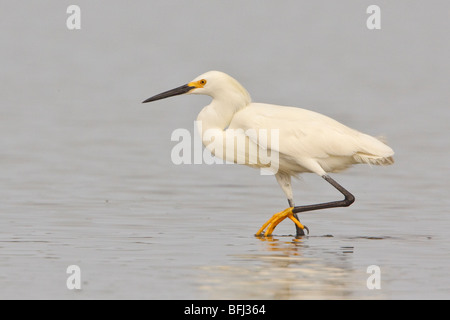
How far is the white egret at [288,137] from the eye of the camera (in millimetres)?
14836

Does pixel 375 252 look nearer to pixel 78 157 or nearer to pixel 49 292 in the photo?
pixel 49 292

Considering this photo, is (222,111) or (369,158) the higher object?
(222,111)

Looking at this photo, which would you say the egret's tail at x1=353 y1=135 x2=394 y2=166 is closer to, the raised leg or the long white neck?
the raised leg

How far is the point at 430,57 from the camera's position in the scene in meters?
51.7

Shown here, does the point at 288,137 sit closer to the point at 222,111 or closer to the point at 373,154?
the point at 222,111

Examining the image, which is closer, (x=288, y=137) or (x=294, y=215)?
(x=288, y=137)

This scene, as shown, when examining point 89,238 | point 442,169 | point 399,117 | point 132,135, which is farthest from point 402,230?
point 399,117

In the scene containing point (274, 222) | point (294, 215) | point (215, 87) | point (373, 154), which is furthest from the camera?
point (215, 87)

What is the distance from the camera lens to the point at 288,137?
48.6 feet

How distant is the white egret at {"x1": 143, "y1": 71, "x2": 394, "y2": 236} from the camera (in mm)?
14836

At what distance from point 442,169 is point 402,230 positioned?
7.22 metres

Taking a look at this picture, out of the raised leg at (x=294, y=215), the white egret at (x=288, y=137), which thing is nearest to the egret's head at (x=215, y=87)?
the white egret at (x=288, y=137)

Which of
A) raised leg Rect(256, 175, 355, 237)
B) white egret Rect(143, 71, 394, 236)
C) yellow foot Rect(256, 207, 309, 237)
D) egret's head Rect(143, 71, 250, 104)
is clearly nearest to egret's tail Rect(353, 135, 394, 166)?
white egret Rect(143, 71, 394, 236)

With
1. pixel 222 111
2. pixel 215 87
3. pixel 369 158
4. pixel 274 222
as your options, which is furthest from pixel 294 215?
pixel 215 87
